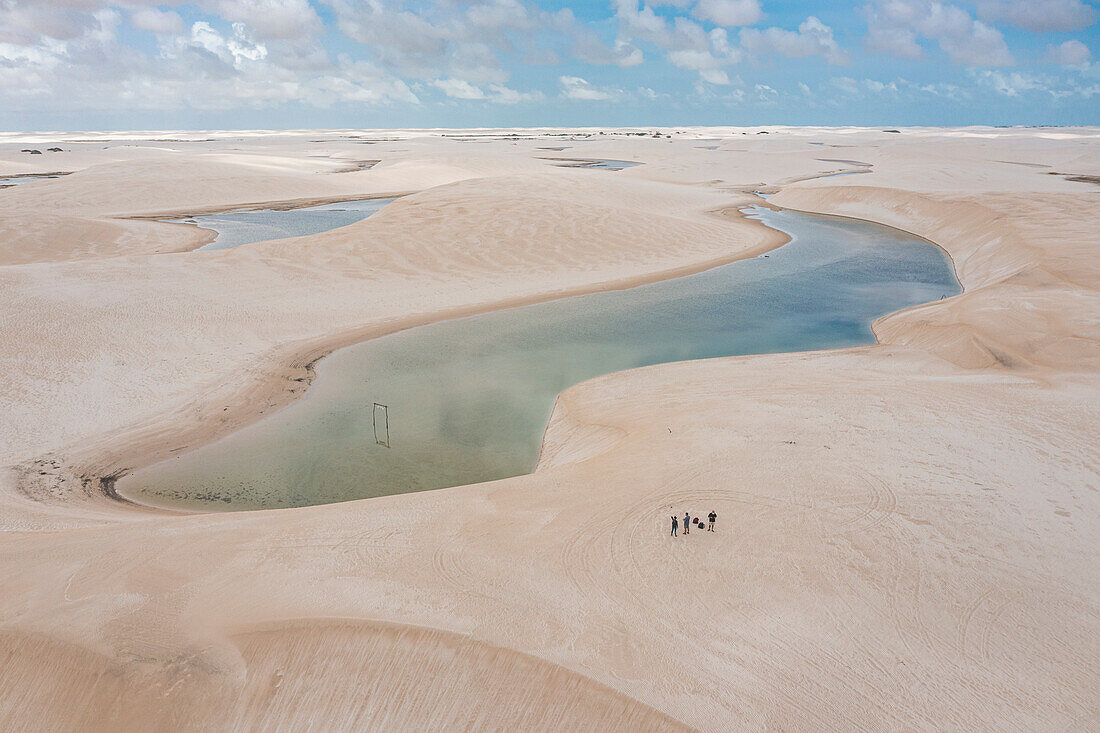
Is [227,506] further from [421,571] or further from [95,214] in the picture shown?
[95,214]

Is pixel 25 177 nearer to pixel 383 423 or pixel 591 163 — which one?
pixel 591 163

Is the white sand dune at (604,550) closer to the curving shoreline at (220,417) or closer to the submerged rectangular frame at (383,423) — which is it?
the curving shoreline at (220,417)

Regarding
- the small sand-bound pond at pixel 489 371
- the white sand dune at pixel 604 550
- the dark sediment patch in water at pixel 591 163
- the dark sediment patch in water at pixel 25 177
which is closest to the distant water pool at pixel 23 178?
the dark sediment patch in water at pixel 25 177

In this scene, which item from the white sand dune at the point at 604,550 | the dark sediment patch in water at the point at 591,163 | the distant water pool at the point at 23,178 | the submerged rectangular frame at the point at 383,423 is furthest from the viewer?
the dark sediment patch in water at the point at 591,163

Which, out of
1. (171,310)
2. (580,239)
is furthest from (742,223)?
(171,310)

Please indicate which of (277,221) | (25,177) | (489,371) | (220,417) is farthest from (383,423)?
(25,177)

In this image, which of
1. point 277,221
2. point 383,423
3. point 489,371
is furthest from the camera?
point 277,221
